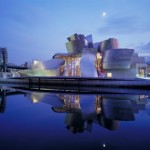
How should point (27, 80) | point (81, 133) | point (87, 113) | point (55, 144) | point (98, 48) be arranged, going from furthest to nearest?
point (98, 48), point (27, 80), point (87, 113), point (81, 133), point (55, 144)

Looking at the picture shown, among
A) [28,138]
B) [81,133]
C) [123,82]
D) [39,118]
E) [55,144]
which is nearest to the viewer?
[55,144]

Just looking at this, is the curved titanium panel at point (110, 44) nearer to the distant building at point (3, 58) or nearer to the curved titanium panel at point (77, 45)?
the curved titanium panel at point (77, 45)

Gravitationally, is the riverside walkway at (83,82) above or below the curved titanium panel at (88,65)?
below

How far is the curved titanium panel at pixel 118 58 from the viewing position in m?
24.9

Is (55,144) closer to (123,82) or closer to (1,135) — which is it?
(1,135)

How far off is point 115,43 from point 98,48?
2431 millimetres

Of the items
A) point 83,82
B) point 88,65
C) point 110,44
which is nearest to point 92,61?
point 88,65

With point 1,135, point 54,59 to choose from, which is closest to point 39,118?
point 1,135

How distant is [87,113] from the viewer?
6.62 metres

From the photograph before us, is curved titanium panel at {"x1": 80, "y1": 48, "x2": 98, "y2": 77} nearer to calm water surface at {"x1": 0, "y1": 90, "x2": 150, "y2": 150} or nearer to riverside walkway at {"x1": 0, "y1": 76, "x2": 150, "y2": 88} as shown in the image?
riverside walkway at {"x1": 0, "y1": 76, "x2": 150, "y2": 88}

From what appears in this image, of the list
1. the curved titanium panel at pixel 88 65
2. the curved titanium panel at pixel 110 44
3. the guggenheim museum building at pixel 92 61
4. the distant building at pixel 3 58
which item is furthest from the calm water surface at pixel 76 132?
the distant building at pixel 3 58

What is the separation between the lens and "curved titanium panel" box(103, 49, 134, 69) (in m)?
24.9

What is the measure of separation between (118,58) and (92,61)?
321cm

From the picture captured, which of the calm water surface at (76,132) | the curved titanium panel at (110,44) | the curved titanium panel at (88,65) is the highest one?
the curved titanium panel at (110,44)
